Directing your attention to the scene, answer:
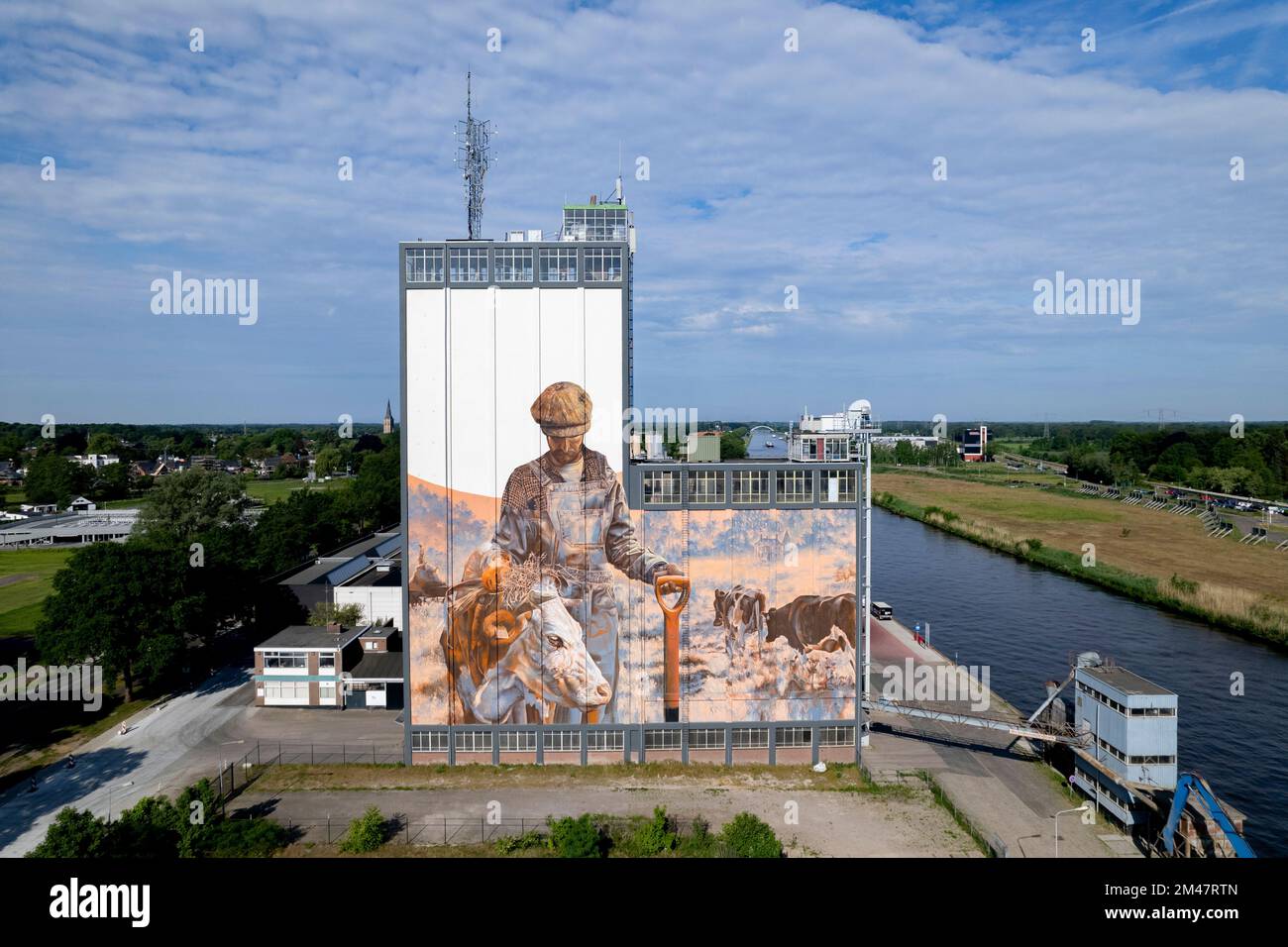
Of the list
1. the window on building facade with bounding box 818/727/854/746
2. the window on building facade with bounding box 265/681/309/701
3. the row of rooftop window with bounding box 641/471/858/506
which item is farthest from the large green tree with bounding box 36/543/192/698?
the window on building facade with bounding box 818/727/854/746

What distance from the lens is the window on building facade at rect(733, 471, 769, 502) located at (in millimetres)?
31875

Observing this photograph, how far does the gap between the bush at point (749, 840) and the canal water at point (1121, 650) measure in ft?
56.3

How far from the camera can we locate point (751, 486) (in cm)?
3200

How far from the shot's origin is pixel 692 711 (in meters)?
32.0

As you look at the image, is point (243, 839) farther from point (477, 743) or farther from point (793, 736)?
point (793, 736)

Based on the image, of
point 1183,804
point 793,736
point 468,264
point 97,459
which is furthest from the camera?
point 97,459

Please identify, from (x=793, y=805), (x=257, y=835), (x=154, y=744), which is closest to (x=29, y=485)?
(x=154, y=744)

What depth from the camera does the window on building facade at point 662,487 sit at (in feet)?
104

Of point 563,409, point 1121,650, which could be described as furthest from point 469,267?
point 1121,650

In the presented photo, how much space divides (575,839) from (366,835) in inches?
285

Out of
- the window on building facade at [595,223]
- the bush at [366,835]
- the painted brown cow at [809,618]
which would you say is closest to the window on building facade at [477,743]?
the bush at [366,835]

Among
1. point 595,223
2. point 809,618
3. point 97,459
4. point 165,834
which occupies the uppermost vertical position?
point 595,223

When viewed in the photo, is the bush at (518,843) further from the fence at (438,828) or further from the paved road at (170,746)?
the paved road at (170,746)
